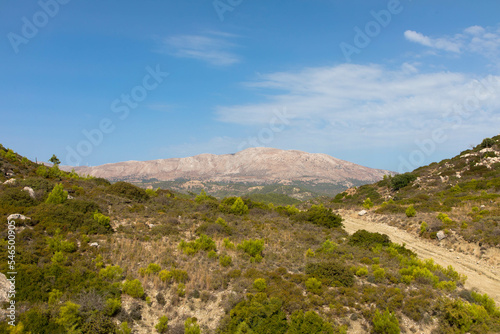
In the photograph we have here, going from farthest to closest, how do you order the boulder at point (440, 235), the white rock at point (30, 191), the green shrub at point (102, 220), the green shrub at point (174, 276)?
1. the white rock at point (30, 191)
2. the boulder at point (440, 235)
3. the green shrub at point (102, 220)
4. the green shrub at point (174, 276)

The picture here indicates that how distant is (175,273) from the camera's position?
11.0m

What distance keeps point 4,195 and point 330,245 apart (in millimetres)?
20331

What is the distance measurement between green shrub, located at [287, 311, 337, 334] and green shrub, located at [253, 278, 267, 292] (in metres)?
1.83

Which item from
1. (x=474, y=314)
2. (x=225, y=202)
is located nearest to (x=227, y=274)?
(x=474, y=314)

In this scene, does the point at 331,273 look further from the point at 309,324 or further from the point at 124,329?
the point at 124,329

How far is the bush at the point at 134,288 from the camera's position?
32.1 feet

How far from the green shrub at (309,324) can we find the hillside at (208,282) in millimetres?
30

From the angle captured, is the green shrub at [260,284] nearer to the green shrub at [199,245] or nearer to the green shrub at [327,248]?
the green shrub at [199,245]

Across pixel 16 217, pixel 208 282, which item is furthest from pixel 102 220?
pixel 208 282

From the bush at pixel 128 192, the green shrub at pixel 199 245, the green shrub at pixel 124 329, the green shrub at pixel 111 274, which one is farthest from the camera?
the bush at pixel 128 192

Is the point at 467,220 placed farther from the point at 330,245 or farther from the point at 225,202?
the point at 225,202

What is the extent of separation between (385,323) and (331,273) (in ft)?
10.6

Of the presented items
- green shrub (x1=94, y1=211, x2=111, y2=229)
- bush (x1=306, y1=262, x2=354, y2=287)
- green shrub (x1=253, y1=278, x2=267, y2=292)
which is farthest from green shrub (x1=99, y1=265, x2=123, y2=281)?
bush (x1=306, y1=262, x2=354, y2=287)

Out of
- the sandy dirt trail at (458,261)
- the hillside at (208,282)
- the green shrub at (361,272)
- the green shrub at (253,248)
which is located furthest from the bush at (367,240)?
the green shrub at (253,248)
